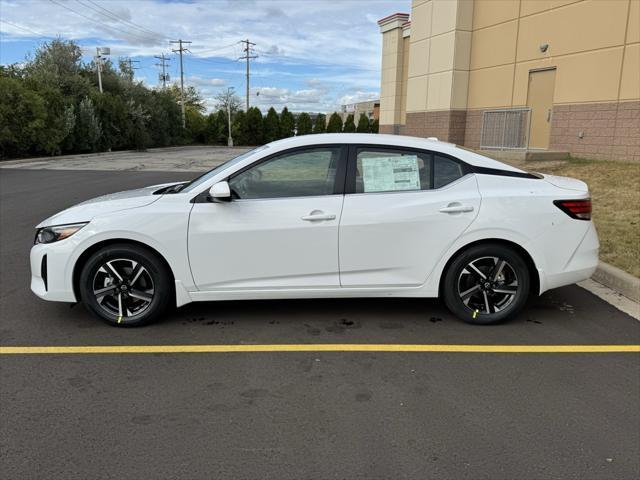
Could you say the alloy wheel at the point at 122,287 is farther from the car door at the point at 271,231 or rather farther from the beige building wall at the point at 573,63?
the beige building wall at the point at 573,63

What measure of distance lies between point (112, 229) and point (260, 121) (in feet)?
175

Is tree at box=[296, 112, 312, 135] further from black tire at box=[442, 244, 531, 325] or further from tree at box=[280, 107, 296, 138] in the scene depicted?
black tire at box=[442, 244, 531, 325]

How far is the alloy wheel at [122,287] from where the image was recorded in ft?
14.5

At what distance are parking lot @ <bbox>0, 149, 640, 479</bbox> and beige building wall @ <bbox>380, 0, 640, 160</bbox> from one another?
11.6 m

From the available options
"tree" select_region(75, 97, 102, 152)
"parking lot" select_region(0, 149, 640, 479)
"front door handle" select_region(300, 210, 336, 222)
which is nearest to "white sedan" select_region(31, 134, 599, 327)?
"front door handle" select_region(300, 210, 336, 222)

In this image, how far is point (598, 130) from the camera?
1505 cm

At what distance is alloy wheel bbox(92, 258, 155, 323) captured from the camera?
14.5 feet

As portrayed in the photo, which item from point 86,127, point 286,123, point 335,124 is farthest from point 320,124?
point 86,127

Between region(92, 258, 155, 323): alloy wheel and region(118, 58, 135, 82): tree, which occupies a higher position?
region(118, 58, 135, 82): tree

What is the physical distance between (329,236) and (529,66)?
16.4 m

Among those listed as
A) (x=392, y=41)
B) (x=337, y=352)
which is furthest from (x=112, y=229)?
(x=392, y=41)

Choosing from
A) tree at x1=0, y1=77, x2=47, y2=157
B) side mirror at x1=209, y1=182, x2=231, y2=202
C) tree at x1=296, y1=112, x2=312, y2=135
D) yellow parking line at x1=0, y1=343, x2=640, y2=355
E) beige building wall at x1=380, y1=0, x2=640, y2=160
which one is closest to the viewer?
yellow parking line at x1=0, y1=343, x2=640, y2=355

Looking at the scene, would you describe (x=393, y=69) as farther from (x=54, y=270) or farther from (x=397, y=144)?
(x=54, y=270)

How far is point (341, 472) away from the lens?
2684 millimetres
